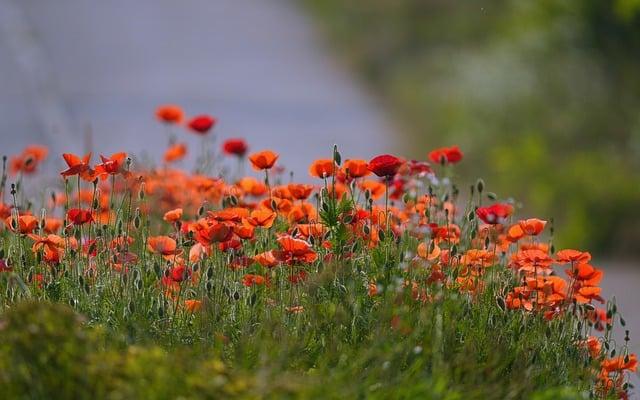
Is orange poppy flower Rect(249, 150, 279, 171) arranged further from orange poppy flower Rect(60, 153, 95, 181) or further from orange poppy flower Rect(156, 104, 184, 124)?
orange poppy flower Rect(156, 104, 184, 124)

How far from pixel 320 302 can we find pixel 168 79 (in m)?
11.1

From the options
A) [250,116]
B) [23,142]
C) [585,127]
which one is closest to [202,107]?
[250,116]

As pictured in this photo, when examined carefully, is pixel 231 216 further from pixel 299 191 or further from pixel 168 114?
pixel 168 114

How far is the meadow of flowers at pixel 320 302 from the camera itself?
11.8 feet

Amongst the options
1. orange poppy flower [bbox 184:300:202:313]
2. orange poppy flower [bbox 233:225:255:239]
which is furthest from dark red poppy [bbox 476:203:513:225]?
orange poppy flower [bbox 184:300:202:313]

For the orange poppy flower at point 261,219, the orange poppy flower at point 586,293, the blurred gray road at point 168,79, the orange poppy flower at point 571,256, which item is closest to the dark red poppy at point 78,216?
the orange poppy flower at point 261,219

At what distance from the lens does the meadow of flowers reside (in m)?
3.59

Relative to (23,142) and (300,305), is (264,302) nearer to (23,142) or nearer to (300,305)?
(300,305)

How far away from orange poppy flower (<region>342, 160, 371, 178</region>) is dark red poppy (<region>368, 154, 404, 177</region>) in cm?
15

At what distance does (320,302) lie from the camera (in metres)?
4.33

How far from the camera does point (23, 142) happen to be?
41.9 feet

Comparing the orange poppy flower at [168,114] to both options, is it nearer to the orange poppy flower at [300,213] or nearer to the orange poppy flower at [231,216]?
the orange poppy flower at [300,213]

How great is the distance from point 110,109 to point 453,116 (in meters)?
3.90

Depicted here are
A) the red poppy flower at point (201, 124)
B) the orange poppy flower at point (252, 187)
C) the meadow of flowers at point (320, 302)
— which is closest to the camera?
the meadow of flowers at point (320, 302)
